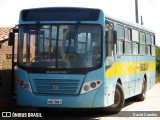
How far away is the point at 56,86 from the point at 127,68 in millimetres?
3939

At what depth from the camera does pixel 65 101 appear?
33.4ft

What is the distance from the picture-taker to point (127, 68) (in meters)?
13.6

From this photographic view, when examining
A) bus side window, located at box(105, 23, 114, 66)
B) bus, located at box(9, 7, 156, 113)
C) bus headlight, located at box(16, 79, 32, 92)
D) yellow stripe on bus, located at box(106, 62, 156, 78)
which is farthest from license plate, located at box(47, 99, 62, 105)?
bus side window, located at box(105, 23, 114, 66)

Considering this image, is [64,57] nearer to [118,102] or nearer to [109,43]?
[109,43]

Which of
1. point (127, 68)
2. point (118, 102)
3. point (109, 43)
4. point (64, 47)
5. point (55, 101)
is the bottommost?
point (118, 102)

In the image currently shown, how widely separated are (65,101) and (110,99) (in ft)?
5.16

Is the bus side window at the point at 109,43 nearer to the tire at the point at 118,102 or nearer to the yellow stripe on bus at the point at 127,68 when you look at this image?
the yellow stripe on bus at the point at 127,68

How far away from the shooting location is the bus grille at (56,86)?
403 inches

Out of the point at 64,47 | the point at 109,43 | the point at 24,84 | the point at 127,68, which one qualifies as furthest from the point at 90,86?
the point at 127,68

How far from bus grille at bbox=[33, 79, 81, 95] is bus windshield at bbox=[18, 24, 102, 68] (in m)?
0.38

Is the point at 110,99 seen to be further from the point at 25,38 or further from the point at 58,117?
the point at 25,38

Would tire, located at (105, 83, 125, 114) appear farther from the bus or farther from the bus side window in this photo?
the bus side window

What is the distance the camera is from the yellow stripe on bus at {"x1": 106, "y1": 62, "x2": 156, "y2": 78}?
11.5 meters

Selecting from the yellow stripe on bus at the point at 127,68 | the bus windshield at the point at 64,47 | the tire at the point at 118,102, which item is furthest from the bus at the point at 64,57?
the tire at the point at 118,102
